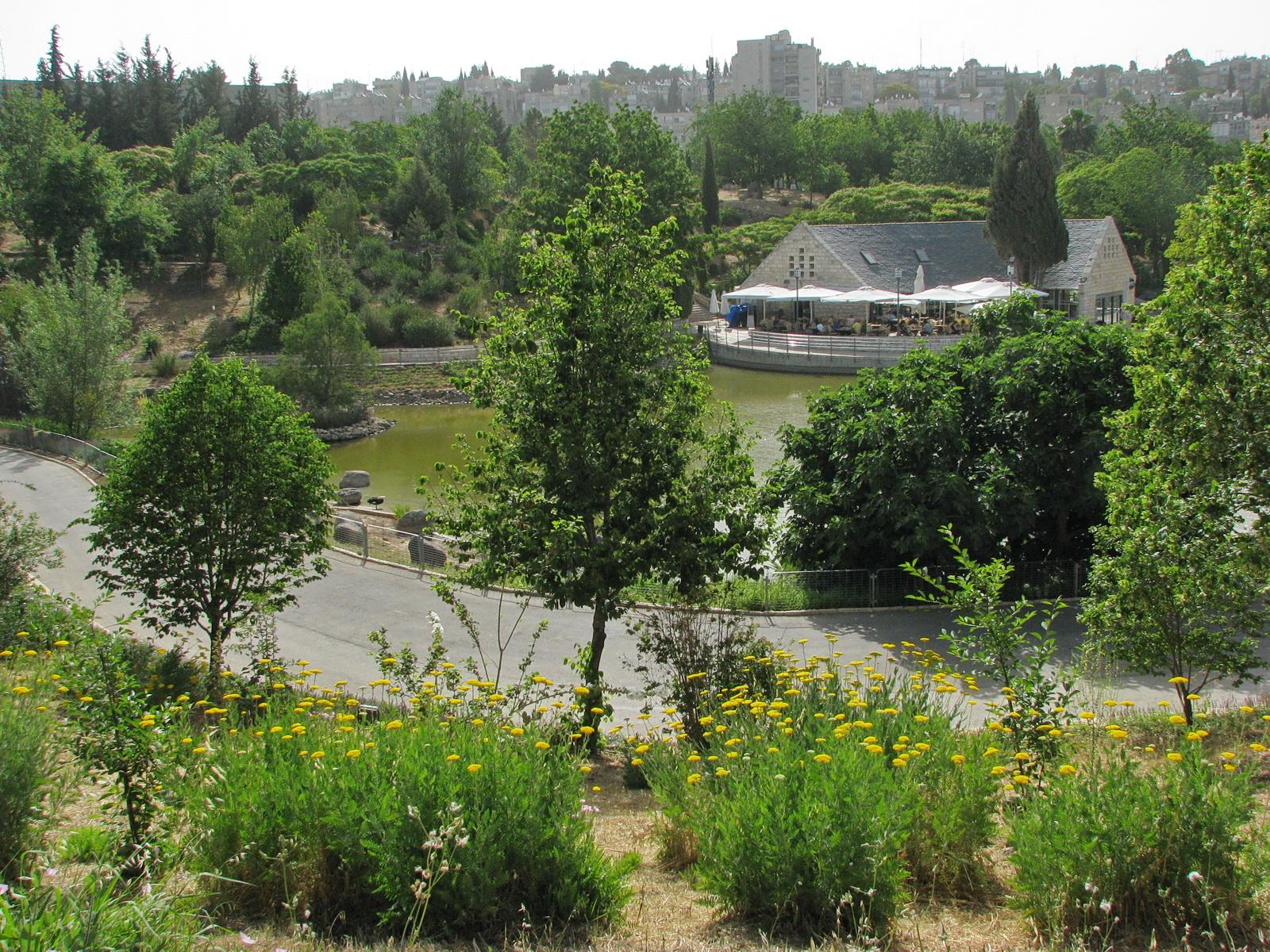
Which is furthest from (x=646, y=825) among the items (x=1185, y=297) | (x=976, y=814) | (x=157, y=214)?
(x=157, y=214)

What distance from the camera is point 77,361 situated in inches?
1230

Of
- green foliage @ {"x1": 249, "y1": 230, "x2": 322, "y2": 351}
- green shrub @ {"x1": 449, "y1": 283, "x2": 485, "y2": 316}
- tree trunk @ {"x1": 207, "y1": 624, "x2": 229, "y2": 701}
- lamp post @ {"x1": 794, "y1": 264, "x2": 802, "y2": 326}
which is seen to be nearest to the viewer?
tree trunk @ {"x1": 207, "y1": 624, "x2": 229, "y2": 701}

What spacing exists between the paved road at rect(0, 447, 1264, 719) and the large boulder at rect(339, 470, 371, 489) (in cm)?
1089

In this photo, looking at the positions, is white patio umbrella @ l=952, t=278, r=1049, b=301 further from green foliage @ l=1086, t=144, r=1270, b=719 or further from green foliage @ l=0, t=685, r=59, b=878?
green foliage @ l=0, t=685, r=59, b=878

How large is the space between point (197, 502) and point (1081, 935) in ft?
34.2

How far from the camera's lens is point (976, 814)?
5836mm

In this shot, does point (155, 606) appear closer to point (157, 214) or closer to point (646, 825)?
point (646, 825)

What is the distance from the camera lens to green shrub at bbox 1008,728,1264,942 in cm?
495

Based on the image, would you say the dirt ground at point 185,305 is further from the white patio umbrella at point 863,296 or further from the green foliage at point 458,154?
the white patio umbrella at point 863,296

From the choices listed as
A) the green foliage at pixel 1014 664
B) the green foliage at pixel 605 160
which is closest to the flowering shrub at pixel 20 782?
the green foliage at pixel 1014 664

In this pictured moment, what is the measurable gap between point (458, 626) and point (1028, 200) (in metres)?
42.1

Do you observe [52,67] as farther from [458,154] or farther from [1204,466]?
[1204,466]

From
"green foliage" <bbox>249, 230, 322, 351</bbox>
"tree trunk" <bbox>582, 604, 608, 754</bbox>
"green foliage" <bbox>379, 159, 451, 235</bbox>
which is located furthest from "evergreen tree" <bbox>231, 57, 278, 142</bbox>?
"tree trunk" <bbox>582, 604, 608, 754</bbox>

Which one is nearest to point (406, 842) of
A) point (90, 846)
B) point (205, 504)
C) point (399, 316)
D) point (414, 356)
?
point (90, 846)
